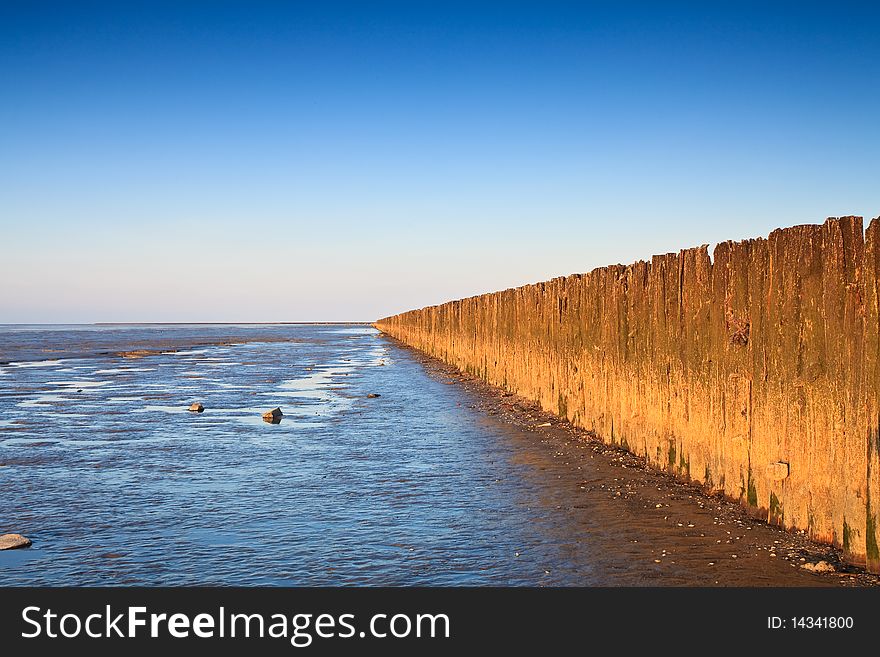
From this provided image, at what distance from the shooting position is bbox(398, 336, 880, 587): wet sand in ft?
14.7

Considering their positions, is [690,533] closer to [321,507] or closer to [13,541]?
[321,507]

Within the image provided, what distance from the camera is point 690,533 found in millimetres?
5406

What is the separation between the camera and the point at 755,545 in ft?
16.5

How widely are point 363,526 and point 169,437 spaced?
5396 millimetres

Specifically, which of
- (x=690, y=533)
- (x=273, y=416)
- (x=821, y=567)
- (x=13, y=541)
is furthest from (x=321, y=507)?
(x=273, y=416)

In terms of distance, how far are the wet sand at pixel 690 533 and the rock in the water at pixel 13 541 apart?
395cm

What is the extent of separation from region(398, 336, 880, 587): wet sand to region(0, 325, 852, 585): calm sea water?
Answer: 0.09 ft

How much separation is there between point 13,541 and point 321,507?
2.23 metres

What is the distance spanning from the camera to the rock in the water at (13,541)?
512cm
